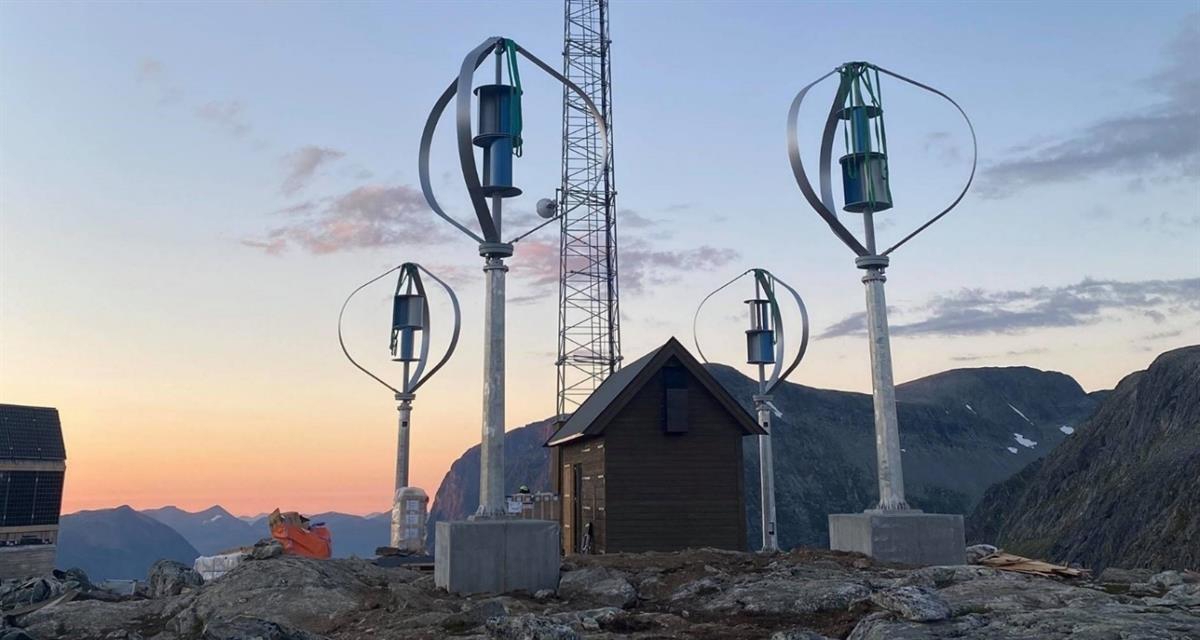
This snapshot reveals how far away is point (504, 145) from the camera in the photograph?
1686 cm

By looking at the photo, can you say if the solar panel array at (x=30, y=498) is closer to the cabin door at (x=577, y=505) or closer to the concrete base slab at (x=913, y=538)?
the cabin door at (x=577, y=505)

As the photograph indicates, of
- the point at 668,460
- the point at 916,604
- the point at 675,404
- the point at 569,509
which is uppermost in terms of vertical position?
the point at 675,404

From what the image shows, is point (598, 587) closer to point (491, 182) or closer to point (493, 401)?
point (493, 401)

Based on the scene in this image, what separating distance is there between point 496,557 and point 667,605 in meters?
3.13

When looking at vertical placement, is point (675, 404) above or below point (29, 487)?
above

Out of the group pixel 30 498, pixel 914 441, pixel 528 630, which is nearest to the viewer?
pixel 528 630

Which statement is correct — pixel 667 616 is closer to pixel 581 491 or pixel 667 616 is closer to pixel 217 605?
pixel 217 605

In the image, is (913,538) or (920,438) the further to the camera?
(920,438)

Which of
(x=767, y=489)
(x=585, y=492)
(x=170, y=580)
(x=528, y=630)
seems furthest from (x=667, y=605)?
(x=767, y=489)

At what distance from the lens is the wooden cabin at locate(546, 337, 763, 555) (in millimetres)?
25672

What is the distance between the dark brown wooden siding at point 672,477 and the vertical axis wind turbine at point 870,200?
8.06m

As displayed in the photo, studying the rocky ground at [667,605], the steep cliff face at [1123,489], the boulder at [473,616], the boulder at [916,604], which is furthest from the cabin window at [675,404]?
the steep cliff face at [1123,489]

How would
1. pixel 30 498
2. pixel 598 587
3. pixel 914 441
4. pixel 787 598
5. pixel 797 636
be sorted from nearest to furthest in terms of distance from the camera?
1. pixel 797 636
2. pixel 787 598
3. pixel 598 587
4. pixel 30 498
5. pixel 914 441

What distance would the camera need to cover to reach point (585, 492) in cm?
2853
